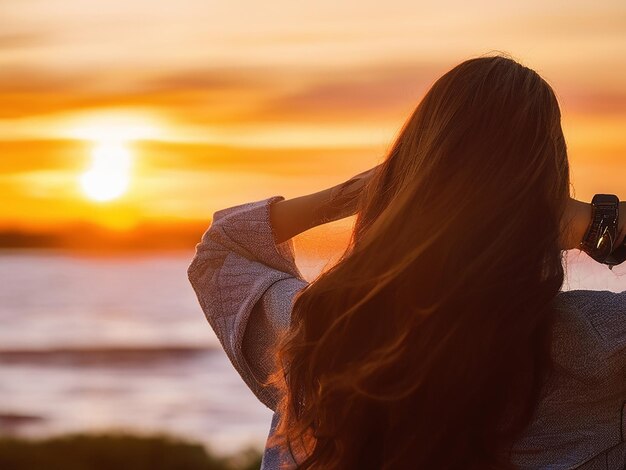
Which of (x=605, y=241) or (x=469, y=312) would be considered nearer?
(x=469, y=312)

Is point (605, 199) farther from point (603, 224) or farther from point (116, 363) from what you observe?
point (116, 363)

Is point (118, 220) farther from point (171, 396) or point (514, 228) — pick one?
point (514, 228)

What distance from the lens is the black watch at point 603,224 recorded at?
1.58 meters

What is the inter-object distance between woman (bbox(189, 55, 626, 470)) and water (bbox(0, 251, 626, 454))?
230 inches

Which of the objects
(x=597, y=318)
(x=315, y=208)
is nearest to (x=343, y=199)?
(x=315, y=208)

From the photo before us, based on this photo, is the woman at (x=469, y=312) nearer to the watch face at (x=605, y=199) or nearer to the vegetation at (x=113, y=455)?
the watch face at (x=605, y=199)

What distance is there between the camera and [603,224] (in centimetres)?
159

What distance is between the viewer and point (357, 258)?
1.58 m

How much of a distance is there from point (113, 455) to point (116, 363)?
5.77 m

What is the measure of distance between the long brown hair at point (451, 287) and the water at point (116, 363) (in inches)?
230

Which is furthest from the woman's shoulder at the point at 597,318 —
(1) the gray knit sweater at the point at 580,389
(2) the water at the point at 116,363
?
(2) the water at the point at 116,363

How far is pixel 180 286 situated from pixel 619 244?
16.7 metres

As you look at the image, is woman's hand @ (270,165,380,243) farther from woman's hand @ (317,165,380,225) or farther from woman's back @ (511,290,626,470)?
woman's back @ (511,290,626,470)

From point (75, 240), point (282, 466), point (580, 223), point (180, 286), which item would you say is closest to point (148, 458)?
point (282, 466)
